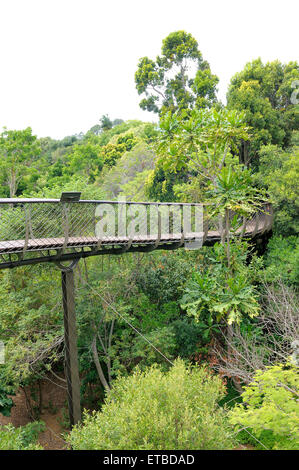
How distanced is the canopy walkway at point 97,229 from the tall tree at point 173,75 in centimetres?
1169

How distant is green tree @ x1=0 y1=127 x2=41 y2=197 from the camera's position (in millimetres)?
24483

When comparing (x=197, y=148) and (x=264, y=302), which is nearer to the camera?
(x=197, y=148)

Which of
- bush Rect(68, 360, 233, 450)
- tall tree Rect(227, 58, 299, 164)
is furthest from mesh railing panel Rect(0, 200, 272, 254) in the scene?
tall tree Rect(227, 58, 299, 164)

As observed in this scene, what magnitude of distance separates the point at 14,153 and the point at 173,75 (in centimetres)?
1138

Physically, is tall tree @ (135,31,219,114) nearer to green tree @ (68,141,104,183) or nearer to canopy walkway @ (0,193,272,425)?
green tree @ (68,141,104,183)

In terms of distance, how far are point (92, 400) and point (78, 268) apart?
4025 mm

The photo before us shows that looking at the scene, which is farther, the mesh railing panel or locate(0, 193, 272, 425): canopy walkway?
the mesh railing panel

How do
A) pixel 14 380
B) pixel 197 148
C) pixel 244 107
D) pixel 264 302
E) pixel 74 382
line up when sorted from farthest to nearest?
pixel 244 107
pixel 264 302
pixel 14 380
pixel 197 148
pixel 74 382

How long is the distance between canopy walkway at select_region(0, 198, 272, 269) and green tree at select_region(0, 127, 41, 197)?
54.5ft

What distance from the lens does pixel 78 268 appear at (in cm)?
1120

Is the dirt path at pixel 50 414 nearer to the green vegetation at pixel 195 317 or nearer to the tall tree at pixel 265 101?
the green vegetation at pixel 195 317

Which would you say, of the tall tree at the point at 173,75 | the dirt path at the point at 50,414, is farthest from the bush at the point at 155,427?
the tall tree at the point at 173,75
